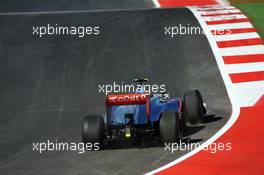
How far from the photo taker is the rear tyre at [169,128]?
16.0 meters

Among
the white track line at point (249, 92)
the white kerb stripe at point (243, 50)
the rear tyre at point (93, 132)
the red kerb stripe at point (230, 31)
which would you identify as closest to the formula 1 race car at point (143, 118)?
the rear tyre at point (93, 132)

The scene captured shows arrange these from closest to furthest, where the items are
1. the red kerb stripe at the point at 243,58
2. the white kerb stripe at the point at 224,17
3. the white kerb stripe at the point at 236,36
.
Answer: the red kerb stripe at the point at 243,58, the white kerb stripe at the point at 236,36, the white kerb stripe at the point at 224,17

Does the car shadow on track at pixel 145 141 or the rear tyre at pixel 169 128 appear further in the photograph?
the car shadow on track at pixel 145 141

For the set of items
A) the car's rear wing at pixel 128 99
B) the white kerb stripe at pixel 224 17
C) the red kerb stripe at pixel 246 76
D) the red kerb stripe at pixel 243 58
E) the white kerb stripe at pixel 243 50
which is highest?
the white kerb stripe at pixel 224 17

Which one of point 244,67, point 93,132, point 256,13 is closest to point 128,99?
point 93,132

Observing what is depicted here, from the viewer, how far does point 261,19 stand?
26594 mm

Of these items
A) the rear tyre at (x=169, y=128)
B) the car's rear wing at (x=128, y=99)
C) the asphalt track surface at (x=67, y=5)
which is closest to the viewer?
the rear tyre at (x=169, y=128)

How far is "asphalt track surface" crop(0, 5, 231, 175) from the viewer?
16.2 m

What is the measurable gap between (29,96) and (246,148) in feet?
25.3

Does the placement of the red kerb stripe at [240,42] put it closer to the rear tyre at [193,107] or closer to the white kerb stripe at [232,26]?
the white kerb stripe at [232,26]

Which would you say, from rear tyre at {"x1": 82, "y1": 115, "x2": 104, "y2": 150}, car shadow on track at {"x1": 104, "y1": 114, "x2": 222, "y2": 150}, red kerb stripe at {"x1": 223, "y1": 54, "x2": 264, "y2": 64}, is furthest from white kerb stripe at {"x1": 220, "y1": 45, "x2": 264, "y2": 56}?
rear tyre at {"x1": 82, "y1": 115, "x2": 104, "y2": 150}

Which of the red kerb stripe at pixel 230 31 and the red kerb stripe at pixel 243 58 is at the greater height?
the red kerb stripe at pixel 230 31

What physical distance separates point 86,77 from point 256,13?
8.04 m

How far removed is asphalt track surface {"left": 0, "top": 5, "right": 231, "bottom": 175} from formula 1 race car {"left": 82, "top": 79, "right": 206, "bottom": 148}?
318 millimetres
